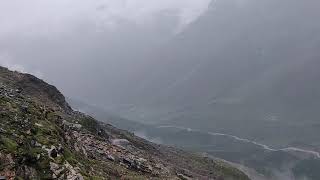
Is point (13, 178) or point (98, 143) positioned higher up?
point (98, 143)

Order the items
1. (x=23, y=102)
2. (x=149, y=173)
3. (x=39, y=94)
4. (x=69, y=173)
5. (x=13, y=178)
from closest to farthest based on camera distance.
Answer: (x=13, y=178) → (x=69, y=173) → (x=23, y=102) → (x=149, y=173) → (x=39, y=94)

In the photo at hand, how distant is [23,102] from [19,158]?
24366 millimetres

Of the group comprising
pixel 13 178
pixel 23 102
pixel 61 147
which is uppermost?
pixel 23 102

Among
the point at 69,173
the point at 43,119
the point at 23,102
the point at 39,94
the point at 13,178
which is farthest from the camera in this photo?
the point at 39,94

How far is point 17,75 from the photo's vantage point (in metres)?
171

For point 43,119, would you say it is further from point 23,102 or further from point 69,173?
point 69,173

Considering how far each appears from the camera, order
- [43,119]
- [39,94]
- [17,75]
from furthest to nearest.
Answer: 1. [17,75]
2. [39,94]
3. [43,119]

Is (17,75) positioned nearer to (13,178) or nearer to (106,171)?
(106,171)

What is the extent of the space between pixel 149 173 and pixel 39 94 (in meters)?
60.6

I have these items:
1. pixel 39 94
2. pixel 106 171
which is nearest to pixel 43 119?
pixel 106 171

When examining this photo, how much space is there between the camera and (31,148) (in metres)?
61.1

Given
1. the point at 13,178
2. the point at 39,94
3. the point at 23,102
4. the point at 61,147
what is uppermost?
the point at 39,94

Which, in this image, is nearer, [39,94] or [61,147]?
[61,147]

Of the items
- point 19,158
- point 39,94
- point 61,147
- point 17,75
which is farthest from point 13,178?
point 17,75
